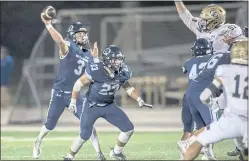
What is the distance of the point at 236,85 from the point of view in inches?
268

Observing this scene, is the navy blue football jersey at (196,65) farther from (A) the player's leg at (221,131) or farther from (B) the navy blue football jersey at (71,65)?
(B) the navy blue football jersey at (71,65)

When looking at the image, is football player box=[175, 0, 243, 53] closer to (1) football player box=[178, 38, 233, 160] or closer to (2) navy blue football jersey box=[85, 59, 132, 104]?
(1) football player box=[178, 38, 233, 160]

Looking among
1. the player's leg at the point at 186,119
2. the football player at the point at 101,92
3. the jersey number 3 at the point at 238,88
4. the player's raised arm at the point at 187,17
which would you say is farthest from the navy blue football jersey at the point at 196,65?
the jersey number 3 at the point at 238,88

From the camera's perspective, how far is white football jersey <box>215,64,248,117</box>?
22.2 feet

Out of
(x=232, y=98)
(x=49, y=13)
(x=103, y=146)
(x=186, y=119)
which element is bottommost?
(x=103, y=146)

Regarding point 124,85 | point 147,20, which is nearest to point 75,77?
point 124,85

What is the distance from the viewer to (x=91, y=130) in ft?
27.5

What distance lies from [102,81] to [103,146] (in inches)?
103

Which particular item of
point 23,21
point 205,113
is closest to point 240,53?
point 205,113

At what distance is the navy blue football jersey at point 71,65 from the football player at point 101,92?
877 millimetres

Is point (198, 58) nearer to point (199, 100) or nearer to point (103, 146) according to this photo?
point (199, 100)

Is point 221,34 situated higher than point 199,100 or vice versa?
point 221,34

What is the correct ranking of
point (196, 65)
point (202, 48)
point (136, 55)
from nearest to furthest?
point (196, 65) < point (202, 48) < point (136, 55)

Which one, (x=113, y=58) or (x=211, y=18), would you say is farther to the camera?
(x=211, y=18)
